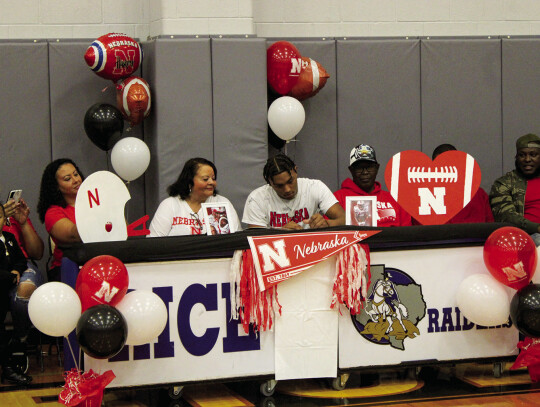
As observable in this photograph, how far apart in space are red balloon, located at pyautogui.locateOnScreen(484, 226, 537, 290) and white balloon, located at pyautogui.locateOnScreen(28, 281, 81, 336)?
2356 millimetres

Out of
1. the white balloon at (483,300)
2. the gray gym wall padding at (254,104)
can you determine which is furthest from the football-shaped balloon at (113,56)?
the white balloon at (483,300)

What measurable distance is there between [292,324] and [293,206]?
1.16 meters

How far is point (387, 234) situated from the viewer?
4887 mm

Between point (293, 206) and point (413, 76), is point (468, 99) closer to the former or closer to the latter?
point (413, 76)

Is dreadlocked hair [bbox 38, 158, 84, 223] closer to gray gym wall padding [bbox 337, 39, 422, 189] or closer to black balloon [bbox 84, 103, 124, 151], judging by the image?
black balloon [bbox 84, 103, 124, 151]

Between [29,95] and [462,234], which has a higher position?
[29,95]

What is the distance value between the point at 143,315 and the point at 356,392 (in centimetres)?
137

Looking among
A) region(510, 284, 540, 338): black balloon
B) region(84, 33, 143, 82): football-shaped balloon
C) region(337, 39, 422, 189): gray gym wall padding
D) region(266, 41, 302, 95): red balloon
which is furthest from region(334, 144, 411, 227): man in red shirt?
region(84, 33, 143, 82): football-shaped balloon

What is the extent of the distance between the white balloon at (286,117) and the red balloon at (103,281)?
275cm

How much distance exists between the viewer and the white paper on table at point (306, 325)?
481 cm

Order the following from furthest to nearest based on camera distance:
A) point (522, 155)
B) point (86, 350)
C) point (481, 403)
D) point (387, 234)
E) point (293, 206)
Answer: point (522, 155), point (293, 206), point (387, 234), point (481, 403), point (86, 350)

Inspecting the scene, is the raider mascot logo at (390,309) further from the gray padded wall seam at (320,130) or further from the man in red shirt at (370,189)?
the gray padded wall seam at (320,130)

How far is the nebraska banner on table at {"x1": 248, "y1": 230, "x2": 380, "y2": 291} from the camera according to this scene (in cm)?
471

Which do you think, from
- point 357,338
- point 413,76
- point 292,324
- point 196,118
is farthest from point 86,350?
point 413,76
